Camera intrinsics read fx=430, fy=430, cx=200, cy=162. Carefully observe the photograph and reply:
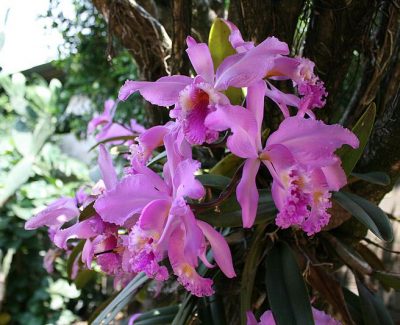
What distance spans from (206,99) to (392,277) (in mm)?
374

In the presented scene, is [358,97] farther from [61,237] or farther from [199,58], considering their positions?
[61,237]

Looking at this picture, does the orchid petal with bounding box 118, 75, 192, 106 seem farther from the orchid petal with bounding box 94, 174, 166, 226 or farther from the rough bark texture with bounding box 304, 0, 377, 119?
the rough bark texture with bounding box 304, 0, 377, 119

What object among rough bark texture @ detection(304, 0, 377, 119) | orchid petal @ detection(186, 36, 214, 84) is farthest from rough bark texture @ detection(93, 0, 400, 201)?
orchid petal @ detection(186, 36, 214, 84)

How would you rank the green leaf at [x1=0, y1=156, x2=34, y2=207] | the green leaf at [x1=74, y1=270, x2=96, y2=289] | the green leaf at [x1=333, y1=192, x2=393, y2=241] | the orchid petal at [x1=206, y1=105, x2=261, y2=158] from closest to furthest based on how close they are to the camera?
the orchid petal at [x1=206, y1=105, x2=261, y2=158], the green leaf at [x1=333, y1=192, x2=393, y2=241], the green leaf at [x1=74, y1=270, x2=96, y2=289], the green leaf at [x1=0, y1=156, x2=34, y2=207]

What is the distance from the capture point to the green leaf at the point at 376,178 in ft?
1.79

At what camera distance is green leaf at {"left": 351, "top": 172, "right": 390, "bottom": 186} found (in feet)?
1.79

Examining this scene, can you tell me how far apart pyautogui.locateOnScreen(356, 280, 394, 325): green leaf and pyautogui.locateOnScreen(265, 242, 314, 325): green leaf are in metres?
0.13

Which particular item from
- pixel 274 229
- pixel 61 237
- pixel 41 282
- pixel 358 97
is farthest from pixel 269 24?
pixel 41 282

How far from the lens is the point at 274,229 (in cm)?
59

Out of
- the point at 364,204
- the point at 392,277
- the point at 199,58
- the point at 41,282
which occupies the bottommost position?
the point at 41,282

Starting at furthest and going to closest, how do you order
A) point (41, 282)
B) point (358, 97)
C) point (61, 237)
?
point (41, 282) → point (358, 97) → point (61, 237)

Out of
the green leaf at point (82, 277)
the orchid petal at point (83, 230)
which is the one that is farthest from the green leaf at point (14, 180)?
the orchid petal at point (83, 230)

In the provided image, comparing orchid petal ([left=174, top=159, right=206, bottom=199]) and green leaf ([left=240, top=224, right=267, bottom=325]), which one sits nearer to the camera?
orchid petal ([left=174, top=159, right=206, bottom=199])

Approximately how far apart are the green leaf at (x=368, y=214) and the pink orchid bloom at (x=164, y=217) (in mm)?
156
